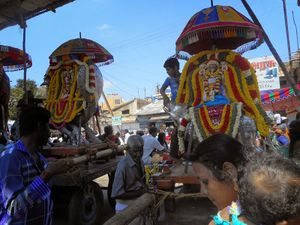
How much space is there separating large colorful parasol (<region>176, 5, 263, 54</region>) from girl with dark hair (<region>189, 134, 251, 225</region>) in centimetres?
249

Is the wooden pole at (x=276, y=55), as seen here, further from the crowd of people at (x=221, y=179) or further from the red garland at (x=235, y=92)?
the crowd of people at (x=221, y=179)

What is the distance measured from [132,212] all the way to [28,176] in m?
1.02

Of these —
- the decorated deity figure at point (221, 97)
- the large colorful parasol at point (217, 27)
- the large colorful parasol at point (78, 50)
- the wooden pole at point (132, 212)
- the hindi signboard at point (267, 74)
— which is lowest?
the wooden pole at point (132, 212)

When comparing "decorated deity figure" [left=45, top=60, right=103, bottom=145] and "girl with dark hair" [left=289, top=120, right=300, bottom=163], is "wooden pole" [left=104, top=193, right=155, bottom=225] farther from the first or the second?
"decorated deity figure" [left=45, top=60, right=103, bottom=145]

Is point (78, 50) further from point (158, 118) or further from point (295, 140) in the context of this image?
point (158, 118)

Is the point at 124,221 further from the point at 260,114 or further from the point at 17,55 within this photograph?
the point at 17,55

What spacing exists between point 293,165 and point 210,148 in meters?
0.53

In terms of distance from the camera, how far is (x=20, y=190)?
2002 millimetres

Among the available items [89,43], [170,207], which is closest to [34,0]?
[89,43]

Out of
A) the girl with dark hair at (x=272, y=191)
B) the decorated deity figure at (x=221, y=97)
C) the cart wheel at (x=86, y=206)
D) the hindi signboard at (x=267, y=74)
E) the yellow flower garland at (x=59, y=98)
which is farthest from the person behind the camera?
the hindi signboard at (x=267, y=74)

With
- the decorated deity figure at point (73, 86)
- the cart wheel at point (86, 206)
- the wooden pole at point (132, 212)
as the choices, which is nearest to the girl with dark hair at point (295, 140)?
the wooden pole at point (132, 212)

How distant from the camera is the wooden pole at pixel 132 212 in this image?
2.58 meters

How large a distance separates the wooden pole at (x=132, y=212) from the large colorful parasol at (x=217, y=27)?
1979 mm

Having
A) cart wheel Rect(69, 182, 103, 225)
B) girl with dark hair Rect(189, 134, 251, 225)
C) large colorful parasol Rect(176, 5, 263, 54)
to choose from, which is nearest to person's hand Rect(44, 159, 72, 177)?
girl with dark hair Rect(189, 134, 251, 225)
